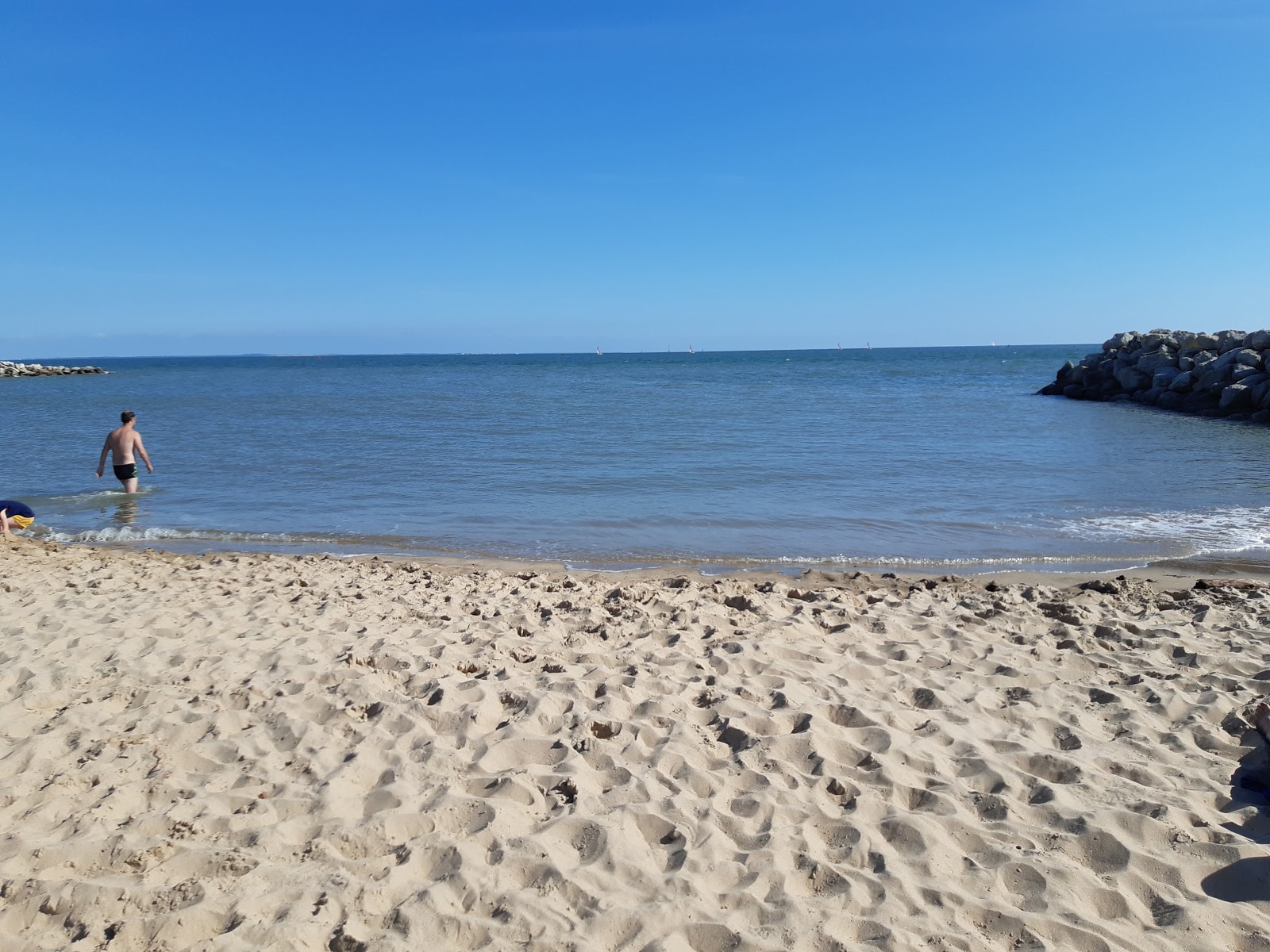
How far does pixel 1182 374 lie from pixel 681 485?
2360 cm

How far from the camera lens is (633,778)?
12.8 feet

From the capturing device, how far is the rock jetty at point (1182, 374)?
24.9 meters

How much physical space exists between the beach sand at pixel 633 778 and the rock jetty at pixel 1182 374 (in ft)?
75.3

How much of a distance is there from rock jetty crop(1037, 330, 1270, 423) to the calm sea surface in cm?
137

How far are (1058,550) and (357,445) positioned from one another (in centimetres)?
1579

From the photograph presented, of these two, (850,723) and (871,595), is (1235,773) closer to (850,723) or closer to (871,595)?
(850,723)

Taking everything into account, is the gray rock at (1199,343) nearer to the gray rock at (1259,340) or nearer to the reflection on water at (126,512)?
the gray rock at (1259,340)

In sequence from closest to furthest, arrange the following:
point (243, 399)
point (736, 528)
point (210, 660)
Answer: point (210, 660) → point (736, 528) → point (243, 399)

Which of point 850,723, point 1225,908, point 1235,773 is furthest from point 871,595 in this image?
point 1225,908

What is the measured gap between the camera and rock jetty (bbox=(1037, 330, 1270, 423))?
2489 cm

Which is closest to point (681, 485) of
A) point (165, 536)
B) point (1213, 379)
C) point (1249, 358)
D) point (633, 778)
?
point (165, 536)

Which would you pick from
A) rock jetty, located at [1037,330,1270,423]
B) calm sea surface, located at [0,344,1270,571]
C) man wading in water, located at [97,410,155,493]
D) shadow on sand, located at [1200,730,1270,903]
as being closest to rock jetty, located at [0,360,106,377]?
calm sea surface, located at [0,344,1270,571]

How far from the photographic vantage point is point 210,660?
210 inches

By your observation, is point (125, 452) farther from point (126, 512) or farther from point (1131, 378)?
point (1131, 378)
